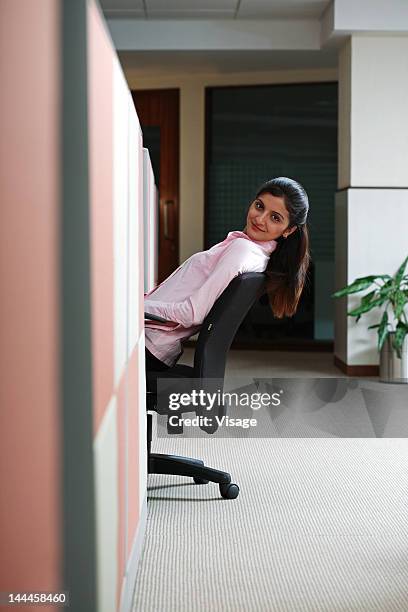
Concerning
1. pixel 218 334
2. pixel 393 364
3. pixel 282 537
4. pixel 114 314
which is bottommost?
pixel 282 537

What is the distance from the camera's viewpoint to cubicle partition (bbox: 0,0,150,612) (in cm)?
132

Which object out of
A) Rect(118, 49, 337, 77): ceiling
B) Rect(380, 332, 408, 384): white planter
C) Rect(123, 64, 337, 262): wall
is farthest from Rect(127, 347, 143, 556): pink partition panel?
Rect(123, 64, 337, 262): wall

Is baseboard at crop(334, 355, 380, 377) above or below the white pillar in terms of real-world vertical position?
below

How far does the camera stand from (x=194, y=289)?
125 inches

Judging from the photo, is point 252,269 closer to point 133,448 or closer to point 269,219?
point 269,219

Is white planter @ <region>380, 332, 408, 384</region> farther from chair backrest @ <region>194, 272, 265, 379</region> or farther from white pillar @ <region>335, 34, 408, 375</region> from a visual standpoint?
chair backrest @ <region>194, 272, 265, 379</region>

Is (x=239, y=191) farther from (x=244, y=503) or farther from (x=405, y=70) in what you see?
(x=244, y=503)

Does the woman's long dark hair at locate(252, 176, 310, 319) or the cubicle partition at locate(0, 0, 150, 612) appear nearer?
the cubicle partition at locate(0, 0, 150, 612)

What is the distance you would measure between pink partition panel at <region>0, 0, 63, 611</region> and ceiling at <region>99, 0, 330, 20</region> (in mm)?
5359

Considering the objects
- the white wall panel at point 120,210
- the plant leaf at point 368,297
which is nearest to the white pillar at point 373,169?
the plant leaf at point 368,297

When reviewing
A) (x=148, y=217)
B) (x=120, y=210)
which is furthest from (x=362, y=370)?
(x=120, y=210)

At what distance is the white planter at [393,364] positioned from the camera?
6125 millimetres

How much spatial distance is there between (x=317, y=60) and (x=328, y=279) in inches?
73.5

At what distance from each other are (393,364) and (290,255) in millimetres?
3190
